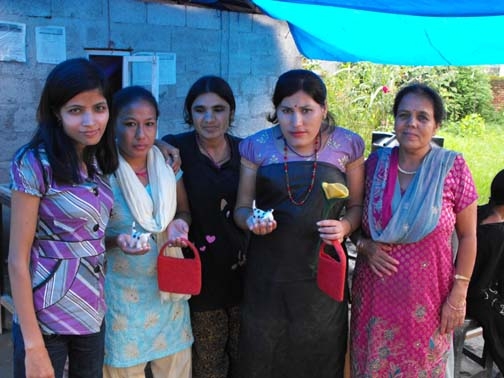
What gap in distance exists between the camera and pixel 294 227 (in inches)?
80.9

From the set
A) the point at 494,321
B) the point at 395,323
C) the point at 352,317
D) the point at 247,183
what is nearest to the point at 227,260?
the point at 247,183

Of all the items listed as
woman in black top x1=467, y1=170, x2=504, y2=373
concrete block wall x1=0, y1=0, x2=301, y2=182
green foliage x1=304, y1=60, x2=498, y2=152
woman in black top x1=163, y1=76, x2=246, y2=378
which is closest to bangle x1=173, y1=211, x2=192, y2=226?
woman in black top x1=163, y1=76, x2=246, y2=378

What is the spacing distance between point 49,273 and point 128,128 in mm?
631

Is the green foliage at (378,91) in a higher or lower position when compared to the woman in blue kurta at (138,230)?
higher

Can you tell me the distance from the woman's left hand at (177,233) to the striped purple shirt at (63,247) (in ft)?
0.97

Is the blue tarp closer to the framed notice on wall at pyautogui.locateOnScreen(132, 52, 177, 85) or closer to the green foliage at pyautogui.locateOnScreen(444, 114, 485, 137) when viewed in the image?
the framed notice on wall at pyautogui.locateOnScreen(132, 52, 177, 85)

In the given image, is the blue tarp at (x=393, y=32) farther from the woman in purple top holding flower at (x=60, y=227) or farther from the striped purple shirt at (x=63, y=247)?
the striped purple shirt at (x=63, y=247)

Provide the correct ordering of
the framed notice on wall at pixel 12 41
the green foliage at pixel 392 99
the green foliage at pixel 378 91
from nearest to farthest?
1. the framed notice on wall at pixel 12 41
2. the green foliage at pixel 392 99
3. the green foliage at pixel 378 91

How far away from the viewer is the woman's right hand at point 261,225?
1.93m

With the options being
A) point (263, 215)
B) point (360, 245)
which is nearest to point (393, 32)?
point (360, 245)

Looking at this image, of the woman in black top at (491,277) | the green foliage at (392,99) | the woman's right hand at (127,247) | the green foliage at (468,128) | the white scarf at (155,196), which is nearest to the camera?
the woman's right hand at (127,247)

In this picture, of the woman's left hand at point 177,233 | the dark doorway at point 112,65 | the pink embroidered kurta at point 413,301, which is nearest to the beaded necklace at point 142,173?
the woman's left hand at point 177,233

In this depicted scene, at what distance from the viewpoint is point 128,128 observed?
203 cm

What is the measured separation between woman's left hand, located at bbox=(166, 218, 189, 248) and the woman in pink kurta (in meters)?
0.70
